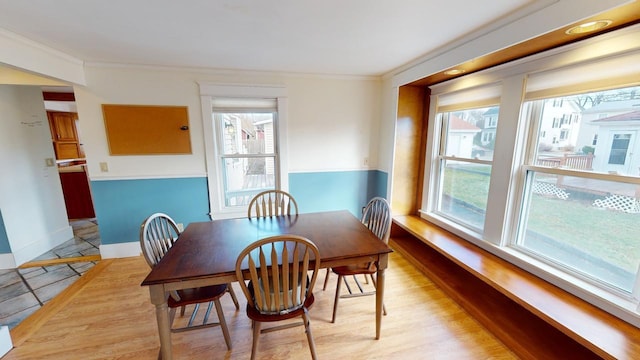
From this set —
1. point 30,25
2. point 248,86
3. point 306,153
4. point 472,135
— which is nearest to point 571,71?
point 472,135

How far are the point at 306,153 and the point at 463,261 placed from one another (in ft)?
6.89

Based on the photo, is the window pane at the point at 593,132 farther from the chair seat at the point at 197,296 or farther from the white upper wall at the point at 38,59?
the white upper wall at the point at 38,59

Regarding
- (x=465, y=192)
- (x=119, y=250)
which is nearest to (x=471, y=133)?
(x=465, y=192)

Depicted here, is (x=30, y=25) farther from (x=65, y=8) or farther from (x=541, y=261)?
(x=541, y=261)

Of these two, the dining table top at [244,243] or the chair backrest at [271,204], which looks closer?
the dining table top at [244,243]

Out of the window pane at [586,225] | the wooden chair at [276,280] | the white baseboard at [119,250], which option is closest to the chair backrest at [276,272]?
the wooden chair at [276,280]

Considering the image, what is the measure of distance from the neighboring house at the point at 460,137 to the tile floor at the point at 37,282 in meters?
4.23

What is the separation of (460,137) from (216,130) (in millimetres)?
2843

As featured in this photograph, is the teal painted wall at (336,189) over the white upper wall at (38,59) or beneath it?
beneath

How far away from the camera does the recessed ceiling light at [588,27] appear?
131 centimetres

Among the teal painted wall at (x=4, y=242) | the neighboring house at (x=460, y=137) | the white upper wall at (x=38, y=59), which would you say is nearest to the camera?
the white upper wall at (x=38, y=59)

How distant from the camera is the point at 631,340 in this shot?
1269mm

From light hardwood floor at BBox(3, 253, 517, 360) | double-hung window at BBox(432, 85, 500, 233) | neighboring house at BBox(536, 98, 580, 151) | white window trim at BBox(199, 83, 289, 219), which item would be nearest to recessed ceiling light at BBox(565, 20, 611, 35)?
neighboring house at BBox(536, 98, 580, 151)

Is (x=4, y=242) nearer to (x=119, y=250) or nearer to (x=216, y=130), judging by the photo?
(x=119, y=250)
